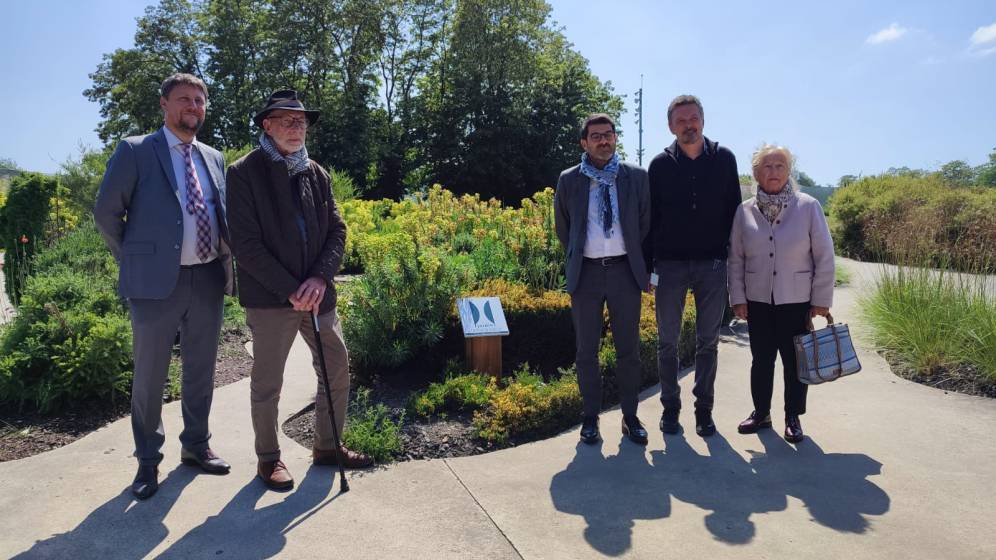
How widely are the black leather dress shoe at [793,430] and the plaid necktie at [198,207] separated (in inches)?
140

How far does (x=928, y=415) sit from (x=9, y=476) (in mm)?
5630

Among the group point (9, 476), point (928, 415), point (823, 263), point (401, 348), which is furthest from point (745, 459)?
point (9, 476)

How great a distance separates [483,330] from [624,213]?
145cm

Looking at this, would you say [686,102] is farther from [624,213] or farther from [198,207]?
[198,207]

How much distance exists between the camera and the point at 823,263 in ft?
13.1

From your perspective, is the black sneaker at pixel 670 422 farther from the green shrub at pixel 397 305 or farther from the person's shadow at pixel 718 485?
the green shrub at pixel 397 305

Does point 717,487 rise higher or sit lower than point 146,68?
lower

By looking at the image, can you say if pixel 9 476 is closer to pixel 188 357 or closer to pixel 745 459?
pixel 188 357

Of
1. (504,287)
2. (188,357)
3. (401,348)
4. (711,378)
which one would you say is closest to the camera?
(188,357)

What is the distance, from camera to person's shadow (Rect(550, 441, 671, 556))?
9.70 feet

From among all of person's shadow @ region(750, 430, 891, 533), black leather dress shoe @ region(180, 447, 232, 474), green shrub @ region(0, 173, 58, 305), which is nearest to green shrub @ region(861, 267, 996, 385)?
person's shadow @ region(750, 430, 891, 533)

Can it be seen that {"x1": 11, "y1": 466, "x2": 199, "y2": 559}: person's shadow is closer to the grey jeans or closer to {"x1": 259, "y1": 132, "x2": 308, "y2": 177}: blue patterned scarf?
{"x1": 259, "y1": 132, "x2": 308, "y2": 177}: blue patterned scarf

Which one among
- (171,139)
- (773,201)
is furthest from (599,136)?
(171,139)

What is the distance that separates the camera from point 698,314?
4.29m
